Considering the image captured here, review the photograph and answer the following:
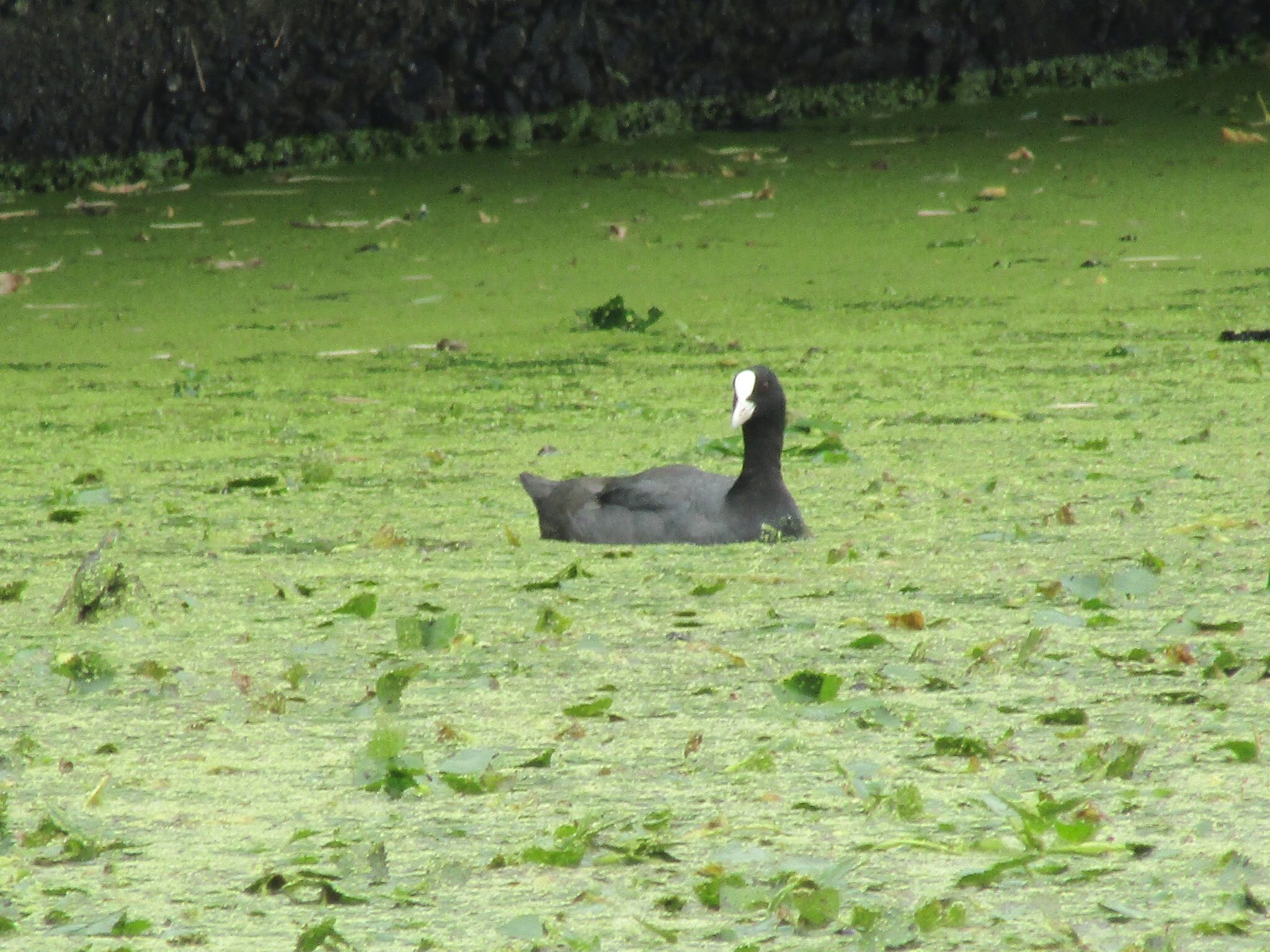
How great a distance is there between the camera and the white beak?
2885 millimetres

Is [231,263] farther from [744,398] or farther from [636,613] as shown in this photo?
[636,613]

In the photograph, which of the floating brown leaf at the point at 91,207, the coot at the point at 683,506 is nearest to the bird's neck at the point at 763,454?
the coot at the point at 683,506

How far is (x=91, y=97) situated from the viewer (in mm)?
6734

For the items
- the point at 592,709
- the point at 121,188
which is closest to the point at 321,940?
the point at 592,709

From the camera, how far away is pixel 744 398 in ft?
9.57

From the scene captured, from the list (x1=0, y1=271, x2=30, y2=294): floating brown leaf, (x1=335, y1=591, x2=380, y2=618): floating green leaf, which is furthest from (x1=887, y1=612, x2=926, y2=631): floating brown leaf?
(x1=0, y1=271, x2=30, y2=294): floating brown leaf

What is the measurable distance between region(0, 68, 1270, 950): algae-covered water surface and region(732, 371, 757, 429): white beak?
0.18 meters

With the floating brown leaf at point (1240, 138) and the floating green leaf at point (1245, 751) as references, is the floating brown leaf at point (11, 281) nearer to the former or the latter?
the floating brown leaf at point (1240, 138)

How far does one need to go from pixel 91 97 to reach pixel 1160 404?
4.22 meters

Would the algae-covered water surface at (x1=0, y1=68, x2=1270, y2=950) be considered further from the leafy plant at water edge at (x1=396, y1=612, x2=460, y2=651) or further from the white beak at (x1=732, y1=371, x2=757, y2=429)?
the white beak at (x1=732, y1=371, x2=757, y2=429)

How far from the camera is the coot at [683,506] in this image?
2.79 meters

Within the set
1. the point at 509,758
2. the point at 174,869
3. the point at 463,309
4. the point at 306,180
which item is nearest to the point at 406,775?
the point at 509,758

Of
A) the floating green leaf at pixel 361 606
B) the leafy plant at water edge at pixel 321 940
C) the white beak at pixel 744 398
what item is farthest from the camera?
the white beak at pixel 744 398

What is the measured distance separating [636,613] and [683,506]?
42 centimetres
